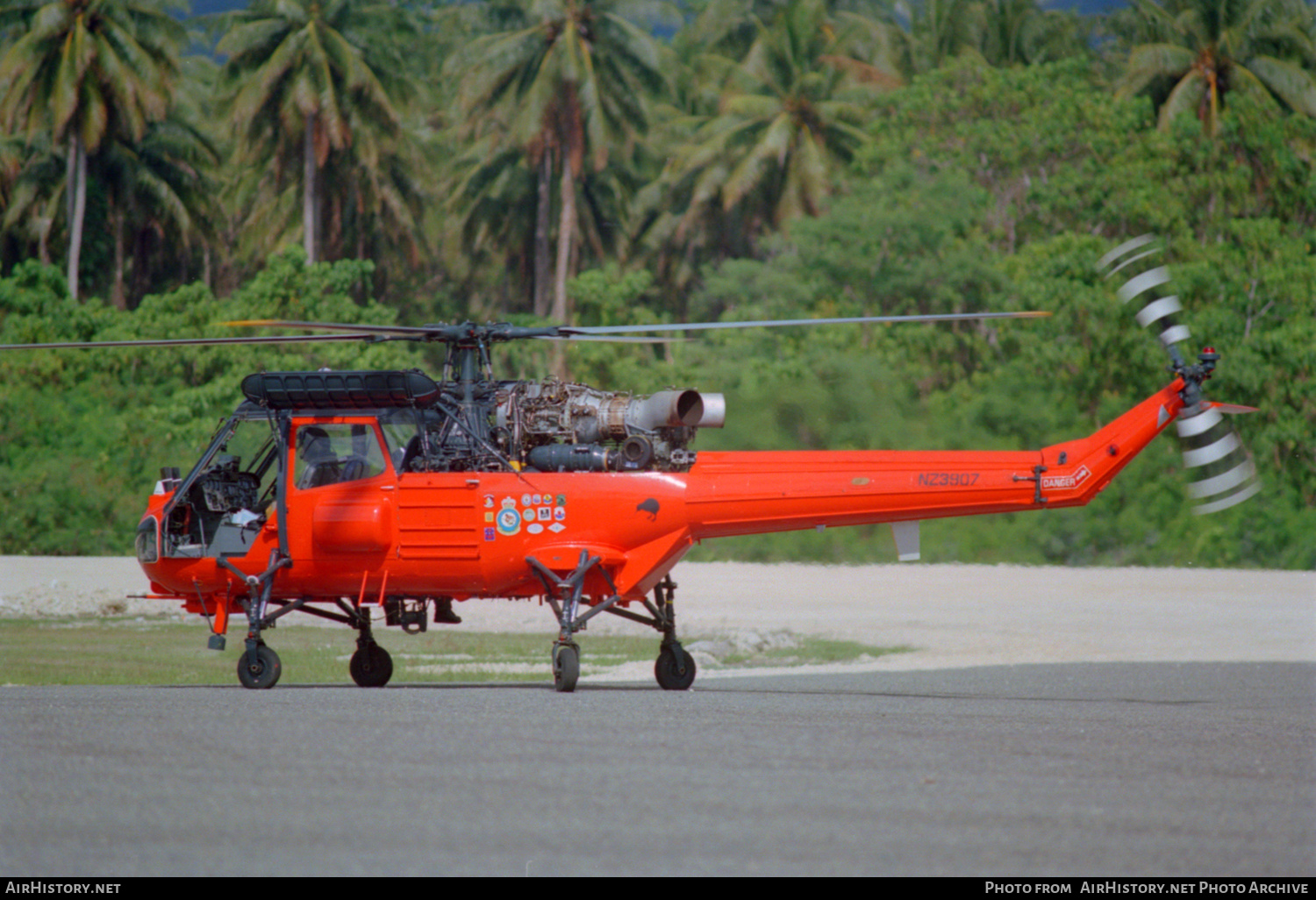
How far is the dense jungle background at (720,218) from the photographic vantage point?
127 ft

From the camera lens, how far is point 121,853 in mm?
6754

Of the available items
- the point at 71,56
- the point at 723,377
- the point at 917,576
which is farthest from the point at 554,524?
the point at 71,56

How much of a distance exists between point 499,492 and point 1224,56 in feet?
133

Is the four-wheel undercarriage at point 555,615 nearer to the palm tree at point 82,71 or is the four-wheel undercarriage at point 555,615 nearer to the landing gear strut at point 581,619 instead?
the landing gear strut at point 581,619

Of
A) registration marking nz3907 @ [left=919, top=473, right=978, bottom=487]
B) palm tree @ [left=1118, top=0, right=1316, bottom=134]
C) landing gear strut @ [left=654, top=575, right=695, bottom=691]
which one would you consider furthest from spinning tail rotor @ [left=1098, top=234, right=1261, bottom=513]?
palm tree @ [left=1118, top=0, right=1316, bottom=134]

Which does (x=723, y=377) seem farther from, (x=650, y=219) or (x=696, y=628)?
(x=650, y=219)

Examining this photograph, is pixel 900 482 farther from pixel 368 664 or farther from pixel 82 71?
pixel 82 71

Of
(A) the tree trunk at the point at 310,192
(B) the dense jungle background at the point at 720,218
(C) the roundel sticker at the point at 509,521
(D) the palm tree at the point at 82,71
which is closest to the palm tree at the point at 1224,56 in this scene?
(B) the dense jungle background at the point at 720,218

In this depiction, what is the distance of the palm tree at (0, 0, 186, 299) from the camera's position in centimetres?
5041

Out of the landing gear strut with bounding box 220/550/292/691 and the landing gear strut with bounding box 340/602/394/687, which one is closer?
the landing gear strut with bounding box 220/550/292/691

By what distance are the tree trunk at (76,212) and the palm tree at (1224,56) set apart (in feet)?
104

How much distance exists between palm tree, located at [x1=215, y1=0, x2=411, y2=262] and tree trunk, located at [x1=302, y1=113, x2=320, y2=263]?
0.09 feet

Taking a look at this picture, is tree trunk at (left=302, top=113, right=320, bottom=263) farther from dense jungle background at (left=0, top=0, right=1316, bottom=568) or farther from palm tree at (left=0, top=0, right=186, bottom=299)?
palm tree at (left=0, top=0, right=186, bottom=299)

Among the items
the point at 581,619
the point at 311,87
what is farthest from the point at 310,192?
the point at 581,619
